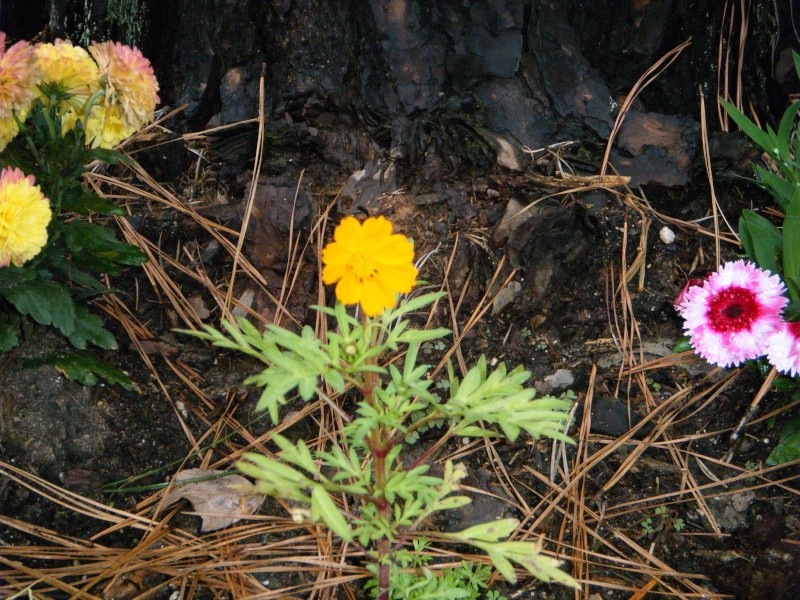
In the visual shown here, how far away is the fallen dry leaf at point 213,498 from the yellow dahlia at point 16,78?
1.06 m

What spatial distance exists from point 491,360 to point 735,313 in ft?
2.46

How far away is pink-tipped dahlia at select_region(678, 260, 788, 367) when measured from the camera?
2.37 meters

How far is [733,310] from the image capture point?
2381 mm

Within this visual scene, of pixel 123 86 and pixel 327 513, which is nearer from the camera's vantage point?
pixel 327 513

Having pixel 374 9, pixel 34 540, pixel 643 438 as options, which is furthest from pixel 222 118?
pixel 643 438

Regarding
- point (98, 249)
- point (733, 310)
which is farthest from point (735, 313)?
point (98, 249)

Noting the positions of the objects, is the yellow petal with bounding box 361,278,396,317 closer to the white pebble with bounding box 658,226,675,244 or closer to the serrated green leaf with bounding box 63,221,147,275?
the serrated green leaf with bounding box 63,221,147,275

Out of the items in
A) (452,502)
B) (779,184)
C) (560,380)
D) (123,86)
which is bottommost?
(560,380)

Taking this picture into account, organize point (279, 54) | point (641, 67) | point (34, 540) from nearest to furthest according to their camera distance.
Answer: point (34, 540), point (279, 54), point (641, 67)

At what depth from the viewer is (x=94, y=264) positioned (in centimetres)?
223

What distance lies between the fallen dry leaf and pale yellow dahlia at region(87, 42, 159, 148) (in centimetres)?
98

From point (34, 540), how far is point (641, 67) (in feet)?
7.94

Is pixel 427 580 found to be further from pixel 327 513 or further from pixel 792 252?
pixel 792 252

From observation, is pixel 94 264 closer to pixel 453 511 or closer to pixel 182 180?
pixel 182 180
